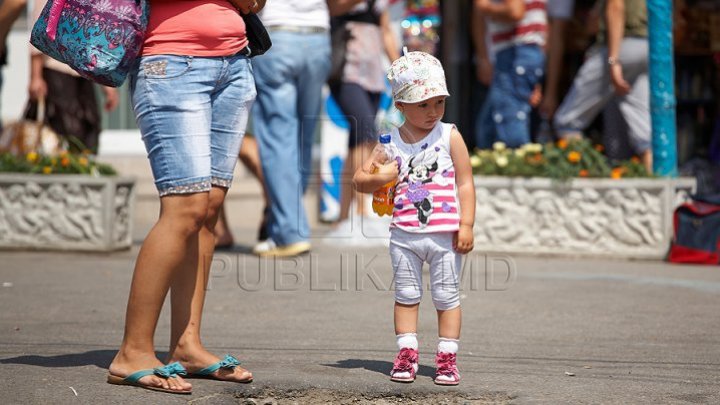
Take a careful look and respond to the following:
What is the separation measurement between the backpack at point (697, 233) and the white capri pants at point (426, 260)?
395 cm

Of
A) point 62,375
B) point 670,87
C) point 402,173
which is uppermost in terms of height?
point 670,87

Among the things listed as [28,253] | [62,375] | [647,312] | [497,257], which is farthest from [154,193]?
[62,375]

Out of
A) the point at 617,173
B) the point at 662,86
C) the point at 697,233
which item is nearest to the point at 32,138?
the point at 617,173

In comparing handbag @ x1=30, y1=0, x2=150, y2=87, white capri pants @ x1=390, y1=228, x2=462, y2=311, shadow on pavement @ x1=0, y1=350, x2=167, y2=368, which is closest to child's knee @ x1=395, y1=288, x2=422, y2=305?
white capri pants @ x1=390, y1=228, x2=462, y2=311

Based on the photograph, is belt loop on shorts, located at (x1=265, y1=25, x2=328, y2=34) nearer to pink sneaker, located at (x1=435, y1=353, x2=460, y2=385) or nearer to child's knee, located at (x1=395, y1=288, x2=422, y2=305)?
child's knee, located at (x1=395, y1=288, x2=422, y2=305)

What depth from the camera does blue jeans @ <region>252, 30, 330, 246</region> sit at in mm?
8391

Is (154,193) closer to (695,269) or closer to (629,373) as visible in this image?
(695,269)

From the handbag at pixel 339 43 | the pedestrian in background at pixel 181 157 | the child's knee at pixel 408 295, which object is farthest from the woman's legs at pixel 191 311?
the handbag at pixel 339 43

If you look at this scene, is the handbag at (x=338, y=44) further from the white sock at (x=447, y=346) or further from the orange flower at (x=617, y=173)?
the white sock at (x=447, y=346)

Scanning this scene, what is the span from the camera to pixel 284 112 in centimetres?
847

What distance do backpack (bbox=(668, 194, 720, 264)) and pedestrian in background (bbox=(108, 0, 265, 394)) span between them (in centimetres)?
450

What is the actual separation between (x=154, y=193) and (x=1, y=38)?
17.1 ft

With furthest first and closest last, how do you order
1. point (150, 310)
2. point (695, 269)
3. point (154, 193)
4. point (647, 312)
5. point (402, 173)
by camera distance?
point (154, 193) < point (695, 269) < point (647, 312) < point (402, 173) < point (150, 310)

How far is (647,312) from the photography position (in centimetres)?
657
